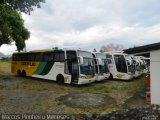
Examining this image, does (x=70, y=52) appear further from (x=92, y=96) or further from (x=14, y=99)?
(x=14, y=99)

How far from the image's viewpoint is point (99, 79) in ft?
62.1

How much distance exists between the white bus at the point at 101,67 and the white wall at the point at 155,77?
778 cm

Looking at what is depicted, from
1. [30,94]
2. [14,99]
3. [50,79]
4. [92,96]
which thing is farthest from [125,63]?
[14,99]

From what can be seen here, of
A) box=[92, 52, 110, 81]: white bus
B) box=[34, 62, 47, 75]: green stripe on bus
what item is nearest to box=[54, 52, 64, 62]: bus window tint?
box=[34, 62, 47, 75]: green stripe on bus

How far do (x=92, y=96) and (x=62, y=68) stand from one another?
Answer: 5.04 m

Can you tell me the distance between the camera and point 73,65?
54.2 feet

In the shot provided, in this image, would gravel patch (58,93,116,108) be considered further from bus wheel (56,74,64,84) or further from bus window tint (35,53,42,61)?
bus window tint (35,53,42,61)

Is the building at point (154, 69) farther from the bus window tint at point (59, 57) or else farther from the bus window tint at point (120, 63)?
the bus window tint at point (120, 63)

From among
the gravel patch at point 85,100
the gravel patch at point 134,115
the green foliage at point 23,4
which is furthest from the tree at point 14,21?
the gravel patch at point 134,115

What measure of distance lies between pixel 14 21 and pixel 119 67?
11.8 metres

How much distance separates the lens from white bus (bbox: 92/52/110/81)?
61.8ft

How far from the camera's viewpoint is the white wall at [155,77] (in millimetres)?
10930

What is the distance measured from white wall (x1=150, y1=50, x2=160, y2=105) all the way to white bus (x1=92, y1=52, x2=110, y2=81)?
7785 millimetres

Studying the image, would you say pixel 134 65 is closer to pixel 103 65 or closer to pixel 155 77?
pixel 103 65
